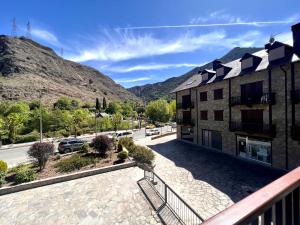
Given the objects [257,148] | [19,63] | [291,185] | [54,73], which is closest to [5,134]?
[257,148]

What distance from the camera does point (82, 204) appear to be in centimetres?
1017

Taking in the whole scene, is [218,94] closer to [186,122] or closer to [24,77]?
[186,122]

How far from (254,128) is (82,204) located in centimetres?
1571

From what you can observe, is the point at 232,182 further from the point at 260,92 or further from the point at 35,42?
the point at 35,42

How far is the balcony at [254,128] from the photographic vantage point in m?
15.9

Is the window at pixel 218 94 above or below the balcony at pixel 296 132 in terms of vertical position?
above

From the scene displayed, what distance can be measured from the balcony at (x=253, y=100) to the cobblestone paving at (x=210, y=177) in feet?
19.3

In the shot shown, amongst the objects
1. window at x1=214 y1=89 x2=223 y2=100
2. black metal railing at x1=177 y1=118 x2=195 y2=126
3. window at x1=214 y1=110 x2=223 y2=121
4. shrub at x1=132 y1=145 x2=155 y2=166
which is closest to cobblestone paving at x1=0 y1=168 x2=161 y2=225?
shrub at x1=132 y1=145 x2=155 y2=166

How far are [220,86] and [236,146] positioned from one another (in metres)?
7.14

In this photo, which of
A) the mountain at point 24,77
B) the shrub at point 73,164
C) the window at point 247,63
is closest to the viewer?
the shrub at point 73,164

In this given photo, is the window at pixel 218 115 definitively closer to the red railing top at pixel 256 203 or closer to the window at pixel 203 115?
the window at pixel 203 115

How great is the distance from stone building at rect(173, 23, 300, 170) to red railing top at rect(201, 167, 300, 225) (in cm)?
1620

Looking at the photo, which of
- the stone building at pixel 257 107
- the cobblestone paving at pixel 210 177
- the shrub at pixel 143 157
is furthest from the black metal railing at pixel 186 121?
the shrub at pixel 143 157

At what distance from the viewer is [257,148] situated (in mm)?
17938
